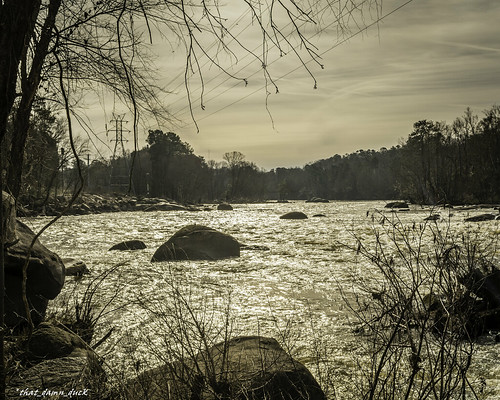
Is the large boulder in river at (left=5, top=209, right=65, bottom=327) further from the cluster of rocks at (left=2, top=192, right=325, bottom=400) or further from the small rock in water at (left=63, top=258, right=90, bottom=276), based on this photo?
the small rock in water at (left=63, top=258, right=90, bottom=276)

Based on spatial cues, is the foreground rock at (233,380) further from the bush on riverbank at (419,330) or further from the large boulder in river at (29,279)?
the large boulder in river at (29,279)

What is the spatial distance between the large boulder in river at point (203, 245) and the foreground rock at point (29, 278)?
6.90 meters

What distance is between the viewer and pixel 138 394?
2.79 m

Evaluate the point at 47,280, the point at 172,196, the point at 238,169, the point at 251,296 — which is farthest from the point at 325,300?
the point at 238,169

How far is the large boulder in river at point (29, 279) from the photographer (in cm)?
450

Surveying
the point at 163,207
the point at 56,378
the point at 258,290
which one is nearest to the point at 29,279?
the point at 56,378

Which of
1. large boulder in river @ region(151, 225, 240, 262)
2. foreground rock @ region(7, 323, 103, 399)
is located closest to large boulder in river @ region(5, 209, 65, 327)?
foreground rock @ region(7, 323, 103, 399)

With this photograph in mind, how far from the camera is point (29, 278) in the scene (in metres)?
4.67

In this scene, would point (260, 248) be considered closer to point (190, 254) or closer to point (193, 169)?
point (190, 254)

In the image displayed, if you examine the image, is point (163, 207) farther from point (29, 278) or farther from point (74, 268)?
point (29, 278)

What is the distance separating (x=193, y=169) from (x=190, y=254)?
6862 centimetres

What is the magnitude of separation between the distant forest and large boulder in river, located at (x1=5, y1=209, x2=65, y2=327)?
69cm

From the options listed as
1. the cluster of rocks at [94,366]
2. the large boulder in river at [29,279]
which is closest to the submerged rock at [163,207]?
Result: the large boulder in river at [29,279]

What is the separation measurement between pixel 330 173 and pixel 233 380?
11394cm
